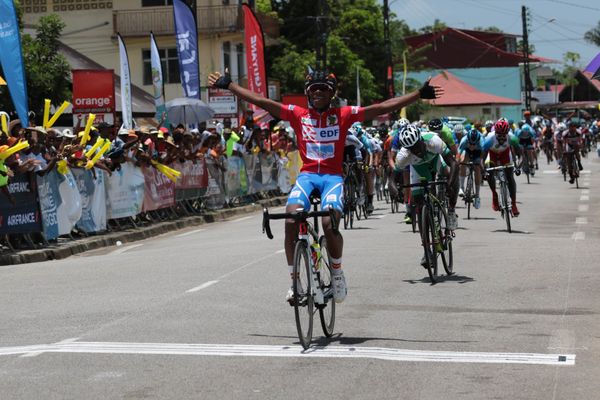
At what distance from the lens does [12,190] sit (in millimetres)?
18562

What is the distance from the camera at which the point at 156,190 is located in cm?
2461

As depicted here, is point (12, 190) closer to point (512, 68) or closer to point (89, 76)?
point (89, 76)

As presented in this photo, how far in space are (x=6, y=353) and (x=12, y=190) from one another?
9.47 metres

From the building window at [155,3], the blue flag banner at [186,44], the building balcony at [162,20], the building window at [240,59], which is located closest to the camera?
the blue flag banner at [186,44]

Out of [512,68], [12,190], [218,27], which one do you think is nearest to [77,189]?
[12,190]

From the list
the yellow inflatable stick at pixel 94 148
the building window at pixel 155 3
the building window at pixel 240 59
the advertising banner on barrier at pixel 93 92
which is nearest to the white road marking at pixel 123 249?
the yellow inflatable stick at pixel 94 148

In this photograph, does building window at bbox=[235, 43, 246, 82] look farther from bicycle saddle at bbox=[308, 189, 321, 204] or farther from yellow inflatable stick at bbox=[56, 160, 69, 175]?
bicycle saddle at bbox=[308, 189, 321, 204]

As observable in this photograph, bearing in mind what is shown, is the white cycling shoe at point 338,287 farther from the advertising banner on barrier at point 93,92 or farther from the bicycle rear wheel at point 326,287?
the advertising banner on barrier at point 93,92

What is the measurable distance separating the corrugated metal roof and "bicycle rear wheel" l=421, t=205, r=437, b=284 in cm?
9108

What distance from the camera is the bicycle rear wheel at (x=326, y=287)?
32.3 ft

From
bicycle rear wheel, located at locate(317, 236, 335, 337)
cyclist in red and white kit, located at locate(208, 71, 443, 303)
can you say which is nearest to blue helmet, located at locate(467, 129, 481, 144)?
cyclist in red and white kit, located at locate(208, 71, 443, 303)

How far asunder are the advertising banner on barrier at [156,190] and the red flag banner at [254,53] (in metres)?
8.79

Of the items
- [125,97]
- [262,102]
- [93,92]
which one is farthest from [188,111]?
[262,102]

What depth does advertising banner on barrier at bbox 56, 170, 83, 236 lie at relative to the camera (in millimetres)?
20016
